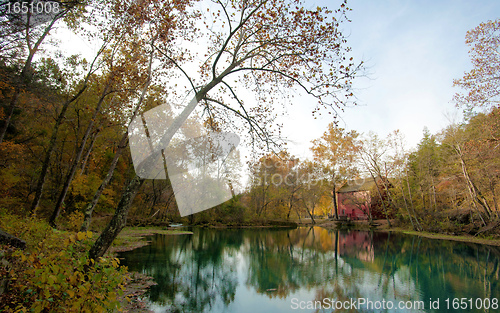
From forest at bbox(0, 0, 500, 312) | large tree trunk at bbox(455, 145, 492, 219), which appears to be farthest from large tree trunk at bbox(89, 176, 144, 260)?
large tree trunk at bbox(455, 145, 492, 219)

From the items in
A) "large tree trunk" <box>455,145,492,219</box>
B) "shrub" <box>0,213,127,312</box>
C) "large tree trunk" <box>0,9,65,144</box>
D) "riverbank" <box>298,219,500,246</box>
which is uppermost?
"large tree trunk" <box>0,9,65,144</box>

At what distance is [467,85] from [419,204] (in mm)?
20768

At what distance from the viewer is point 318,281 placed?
28.3 feet

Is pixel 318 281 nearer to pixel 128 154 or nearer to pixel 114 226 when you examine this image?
pixel 114 226

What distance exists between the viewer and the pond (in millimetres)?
6668

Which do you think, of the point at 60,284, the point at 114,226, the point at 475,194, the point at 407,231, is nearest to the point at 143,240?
the point at 114,226

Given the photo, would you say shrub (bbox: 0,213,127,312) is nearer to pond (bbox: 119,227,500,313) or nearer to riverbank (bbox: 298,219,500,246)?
pond (bbox: 119,227,500,313)

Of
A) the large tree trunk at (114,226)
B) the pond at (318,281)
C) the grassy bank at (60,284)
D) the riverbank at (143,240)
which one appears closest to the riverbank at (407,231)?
the riverbank at (143,240)

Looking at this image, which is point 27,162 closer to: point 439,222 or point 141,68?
point 141,68

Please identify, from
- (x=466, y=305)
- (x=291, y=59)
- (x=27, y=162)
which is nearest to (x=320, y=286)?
(x=466, y=305)

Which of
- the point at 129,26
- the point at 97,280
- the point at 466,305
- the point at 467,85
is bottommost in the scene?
the point at 466,305

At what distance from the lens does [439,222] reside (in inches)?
943

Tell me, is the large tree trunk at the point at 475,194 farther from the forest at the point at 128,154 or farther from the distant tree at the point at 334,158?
the distant tree at the point at 334,158

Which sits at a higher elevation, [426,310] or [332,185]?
[332,185]
